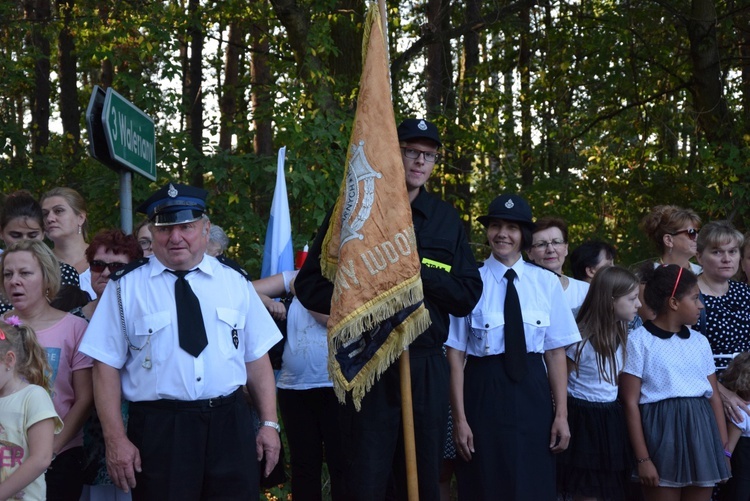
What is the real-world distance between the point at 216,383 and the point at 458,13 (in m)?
11.8

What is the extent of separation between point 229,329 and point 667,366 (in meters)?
2.88

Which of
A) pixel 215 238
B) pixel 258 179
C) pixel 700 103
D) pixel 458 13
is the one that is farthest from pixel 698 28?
pixel 215 238

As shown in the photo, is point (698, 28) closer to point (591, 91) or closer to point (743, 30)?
point (743, 30)

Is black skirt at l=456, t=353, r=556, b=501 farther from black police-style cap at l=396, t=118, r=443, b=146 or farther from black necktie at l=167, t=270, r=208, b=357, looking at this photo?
black necktie at l=167, t=270, r=208, b=357

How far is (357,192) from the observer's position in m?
4.55

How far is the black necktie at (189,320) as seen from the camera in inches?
170

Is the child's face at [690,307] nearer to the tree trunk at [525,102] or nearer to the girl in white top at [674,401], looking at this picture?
the girl in white top at [674,401]

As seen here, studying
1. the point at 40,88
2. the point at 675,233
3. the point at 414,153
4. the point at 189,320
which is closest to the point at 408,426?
the point at 189,320

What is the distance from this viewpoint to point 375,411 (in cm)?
445

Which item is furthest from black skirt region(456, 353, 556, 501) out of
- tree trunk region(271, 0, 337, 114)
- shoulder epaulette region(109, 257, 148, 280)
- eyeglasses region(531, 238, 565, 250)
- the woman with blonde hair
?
tree trunk region(271, 0, 337, 114)

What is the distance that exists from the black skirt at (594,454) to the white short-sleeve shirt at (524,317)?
0.73 m

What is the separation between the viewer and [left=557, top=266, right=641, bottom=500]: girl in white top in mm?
5762

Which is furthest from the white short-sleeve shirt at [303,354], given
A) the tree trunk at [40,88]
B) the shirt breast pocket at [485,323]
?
the tree trunk at [40,88]

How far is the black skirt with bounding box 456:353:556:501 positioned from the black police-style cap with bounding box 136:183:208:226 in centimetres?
177
